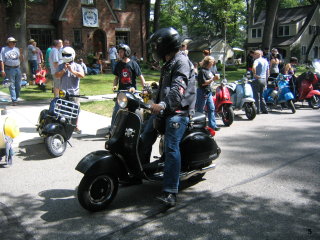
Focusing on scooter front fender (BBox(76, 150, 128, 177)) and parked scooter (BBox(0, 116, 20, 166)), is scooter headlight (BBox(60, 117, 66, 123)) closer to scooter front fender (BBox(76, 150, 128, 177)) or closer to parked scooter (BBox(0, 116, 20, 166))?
parked scooter (BBox(0, 116, 20, 166))

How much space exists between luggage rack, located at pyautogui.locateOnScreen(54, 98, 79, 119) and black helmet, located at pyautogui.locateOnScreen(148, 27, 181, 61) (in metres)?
2.84

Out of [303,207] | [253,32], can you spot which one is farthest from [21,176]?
[253,32]

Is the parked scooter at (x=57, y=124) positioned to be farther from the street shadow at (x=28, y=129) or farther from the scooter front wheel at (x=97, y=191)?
the scooter front wheel at (x=97, y=191)

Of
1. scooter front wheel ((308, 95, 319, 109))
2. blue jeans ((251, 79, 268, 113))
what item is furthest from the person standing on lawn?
scooter front wheel ((308, 95, 319, 109))

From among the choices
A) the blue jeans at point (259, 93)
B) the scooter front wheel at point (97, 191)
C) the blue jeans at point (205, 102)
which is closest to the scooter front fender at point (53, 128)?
the scooter front wheel at point (97, 191)

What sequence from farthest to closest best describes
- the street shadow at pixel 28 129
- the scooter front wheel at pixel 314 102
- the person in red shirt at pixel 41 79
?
1. the person in red shirt at pixel 41 79
2. the scooter front wheel at pixel 314 102
3. the street shadow at pixel 28 129

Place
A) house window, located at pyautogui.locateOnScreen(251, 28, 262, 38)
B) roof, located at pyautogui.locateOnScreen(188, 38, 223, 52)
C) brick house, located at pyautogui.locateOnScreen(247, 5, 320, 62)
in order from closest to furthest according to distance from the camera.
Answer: roof, located at pyautogui.locateOnScreen(188, 38, 223, 52) → brick house, located at pyautogui.locateOnScreen(247, 5, 320, 62) → house window, located at pyautogui.locateOnScreen(251, 28, 262, 38)

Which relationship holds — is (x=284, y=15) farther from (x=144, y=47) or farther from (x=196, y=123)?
(x=196, y=123)

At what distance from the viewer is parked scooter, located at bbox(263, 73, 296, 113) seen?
10.7 metres

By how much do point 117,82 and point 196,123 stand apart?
3.09 metres

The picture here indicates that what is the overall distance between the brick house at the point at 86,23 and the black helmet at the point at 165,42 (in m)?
20.9

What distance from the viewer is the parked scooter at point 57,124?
19.8 feet

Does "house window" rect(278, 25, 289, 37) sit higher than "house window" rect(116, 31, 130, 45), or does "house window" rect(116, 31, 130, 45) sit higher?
"house window" rect(278, 25, 289, 37)

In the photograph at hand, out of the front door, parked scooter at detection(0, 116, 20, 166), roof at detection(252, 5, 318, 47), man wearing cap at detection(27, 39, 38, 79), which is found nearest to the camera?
parked scooter at detection(0, 116, 20, 166)
